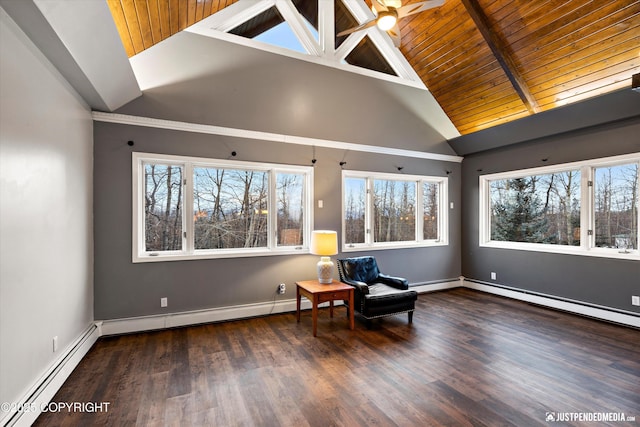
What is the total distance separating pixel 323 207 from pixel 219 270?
1836 mm

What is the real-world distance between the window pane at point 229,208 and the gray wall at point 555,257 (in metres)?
4.16

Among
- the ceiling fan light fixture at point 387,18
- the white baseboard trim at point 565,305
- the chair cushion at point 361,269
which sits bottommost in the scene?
the white baseboard trim at point 565,305

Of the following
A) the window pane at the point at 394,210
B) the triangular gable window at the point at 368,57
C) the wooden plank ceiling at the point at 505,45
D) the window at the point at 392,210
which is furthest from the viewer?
the window pane at the point at 394,210

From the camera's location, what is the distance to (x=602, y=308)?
4.16 meters

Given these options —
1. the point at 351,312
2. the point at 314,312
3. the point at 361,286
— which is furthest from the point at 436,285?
the point at 314,312

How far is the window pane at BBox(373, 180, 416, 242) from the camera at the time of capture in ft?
18.0

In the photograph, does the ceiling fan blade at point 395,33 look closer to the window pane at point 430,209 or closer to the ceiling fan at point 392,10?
the ceiling fan at point 392,10

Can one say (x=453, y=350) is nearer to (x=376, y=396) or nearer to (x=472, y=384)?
(x=472, y=384)

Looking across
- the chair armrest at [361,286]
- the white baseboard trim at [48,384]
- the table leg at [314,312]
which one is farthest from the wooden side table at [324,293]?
the white baseboard trim at [48,384]

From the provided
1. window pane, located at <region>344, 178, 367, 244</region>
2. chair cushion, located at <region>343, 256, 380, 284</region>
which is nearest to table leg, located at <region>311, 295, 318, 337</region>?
chair cushion, located at <region>343, 256, 380, 284</region>

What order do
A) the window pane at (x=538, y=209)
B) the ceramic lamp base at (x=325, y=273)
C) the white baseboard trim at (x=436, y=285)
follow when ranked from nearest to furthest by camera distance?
the ceramic lamp base at (x=325, y=273) → the window pane at (x=538, y=209) → the white baseboard trim at (x=436, y=285)

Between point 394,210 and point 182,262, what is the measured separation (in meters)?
3.70

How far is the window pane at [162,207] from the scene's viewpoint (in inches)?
154

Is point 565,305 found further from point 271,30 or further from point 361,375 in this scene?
point 271,30
